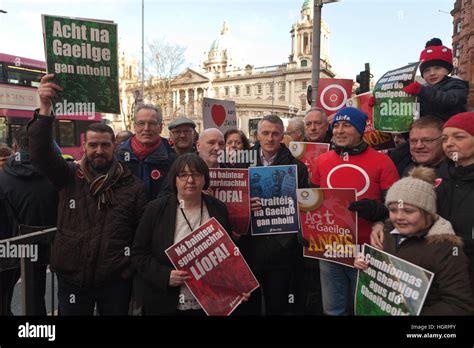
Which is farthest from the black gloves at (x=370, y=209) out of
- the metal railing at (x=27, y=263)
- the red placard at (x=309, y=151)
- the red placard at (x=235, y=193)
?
the metal railing at (x=27, y=263)

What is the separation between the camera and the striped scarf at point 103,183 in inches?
104

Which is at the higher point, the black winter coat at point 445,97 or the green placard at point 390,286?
the black winter coat at point 445,97

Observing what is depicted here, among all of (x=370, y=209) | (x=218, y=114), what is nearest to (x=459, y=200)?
(x=370, y=209)

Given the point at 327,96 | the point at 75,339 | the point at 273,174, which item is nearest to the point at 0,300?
the point at 75,339

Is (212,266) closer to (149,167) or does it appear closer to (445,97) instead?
(149,167)

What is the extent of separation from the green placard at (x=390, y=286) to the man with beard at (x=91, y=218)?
1.59m

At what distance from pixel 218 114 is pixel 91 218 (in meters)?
3.18

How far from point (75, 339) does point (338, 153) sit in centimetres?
224

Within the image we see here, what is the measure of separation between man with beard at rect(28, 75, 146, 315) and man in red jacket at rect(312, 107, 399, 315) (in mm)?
1476

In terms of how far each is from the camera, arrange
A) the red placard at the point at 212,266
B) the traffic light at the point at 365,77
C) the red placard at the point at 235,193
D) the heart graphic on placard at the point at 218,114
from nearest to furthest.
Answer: the red placard at the point at 212,266 < the red placard at the point at 235,193 < the heart graphic on placard at the point at 218,114 < the traffic light at the point at 365,77

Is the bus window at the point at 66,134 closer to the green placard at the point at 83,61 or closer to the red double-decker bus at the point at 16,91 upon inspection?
the red double-decker bus at the point at 16,91

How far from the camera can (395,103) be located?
3.37 m

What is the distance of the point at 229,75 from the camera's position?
71875mm

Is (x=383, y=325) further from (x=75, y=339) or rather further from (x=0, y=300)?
(x=0, y=300)
